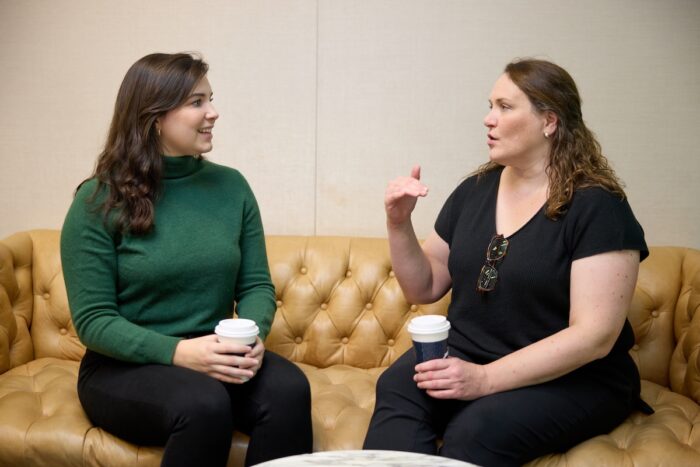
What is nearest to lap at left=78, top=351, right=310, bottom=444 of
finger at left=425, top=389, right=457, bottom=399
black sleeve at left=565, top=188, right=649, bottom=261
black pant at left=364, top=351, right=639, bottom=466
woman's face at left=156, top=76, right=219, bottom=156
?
black pant at left=364, top=351, right=639, bottom=466

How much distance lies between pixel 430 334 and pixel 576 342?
15.5 inches

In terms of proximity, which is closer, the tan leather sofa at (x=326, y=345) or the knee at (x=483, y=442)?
the knee at (x=483, y=442)

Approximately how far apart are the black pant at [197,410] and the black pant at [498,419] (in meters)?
0.21

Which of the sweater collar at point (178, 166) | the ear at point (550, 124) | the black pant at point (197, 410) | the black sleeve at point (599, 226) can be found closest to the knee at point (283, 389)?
the black pant at point (197, 410)

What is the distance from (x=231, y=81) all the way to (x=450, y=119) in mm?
793

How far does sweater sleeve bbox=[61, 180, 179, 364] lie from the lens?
6.88 ft

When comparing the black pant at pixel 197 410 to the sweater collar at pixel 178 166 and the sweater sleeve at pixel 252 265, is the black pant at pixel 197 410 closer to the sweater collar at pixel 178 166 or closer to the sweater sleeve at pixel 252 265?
the sweater sleeve at pixel 252 265

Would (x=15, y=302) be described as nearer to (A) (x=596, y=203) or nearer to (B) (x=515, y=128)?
(B) (x=515, y=128)

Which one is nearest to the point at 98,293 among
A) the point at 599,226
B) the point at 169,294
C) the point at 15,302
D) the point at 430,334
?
the point at 169,294

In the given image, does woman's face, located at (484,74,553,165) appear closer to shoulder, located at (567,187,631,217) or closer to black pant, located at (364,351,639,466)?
shoulder, located at (567,187,631,217)

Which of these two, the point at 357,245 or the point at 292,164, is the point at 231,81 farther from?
the point at 357,245

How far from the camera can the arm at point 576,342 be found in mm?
1999

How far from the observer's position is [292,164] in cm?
298

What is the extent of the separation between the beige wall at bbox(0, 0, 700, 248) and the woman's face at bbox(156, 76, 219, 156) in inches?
27.7
